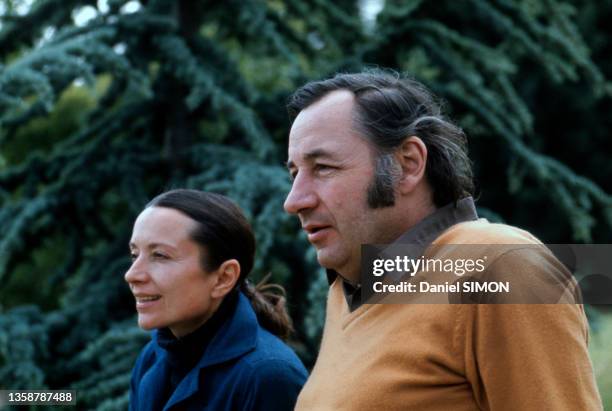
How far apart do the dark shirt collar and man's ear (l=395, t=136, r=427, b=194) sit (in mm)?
84

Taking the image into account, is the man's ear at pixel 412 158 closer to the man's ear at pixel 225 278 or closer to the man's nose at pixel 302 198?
the man's nose at pixel 302 198

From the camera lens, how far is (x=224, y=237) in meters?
2.51

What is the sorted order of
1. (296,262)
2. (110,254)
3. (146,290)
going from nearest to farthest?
(146,290) → (296,262) → (110,254)

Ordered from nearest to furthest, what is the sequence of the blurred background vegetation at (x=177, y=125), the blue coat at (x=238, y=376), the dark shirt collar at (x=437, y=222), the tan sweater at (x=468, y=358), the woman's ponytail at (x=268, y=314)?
the tan sweater at (x=468, y=358)
the dark shirt collar at (x=437, y=222)
the blue coat at (x=238, y=376)
the woman's ponytail at (x=268, y=314)
the blurred background vegetation at (x=177, y=125)

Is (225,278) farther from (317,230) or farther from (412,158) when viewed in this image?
(412,158)

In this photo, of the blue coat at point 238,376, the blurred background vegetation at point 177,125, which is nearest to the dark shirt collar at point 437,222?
the blue coat at point 238,376

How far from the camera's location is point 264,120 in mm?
4777

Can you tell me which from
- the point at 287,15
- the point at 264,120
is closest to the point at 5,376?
the point at 264,120

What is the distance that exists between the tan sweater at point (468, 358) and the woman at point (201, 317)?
570mm

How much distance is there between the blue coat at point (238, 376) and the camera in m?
2.25

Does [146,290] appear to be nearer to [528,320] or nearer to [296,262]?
[528,320]

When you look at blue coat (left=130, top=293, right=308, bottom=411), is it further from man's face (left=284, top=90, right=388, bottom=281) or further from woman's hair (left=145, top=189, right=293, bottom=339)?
man's face (left=284, top=90, right=388, bottom=281)

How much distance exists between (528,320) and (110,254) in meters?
3.55

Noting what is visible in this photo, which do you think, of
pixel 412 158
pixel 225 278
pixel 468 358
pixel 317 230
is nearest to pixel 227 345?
pixel 225 278
